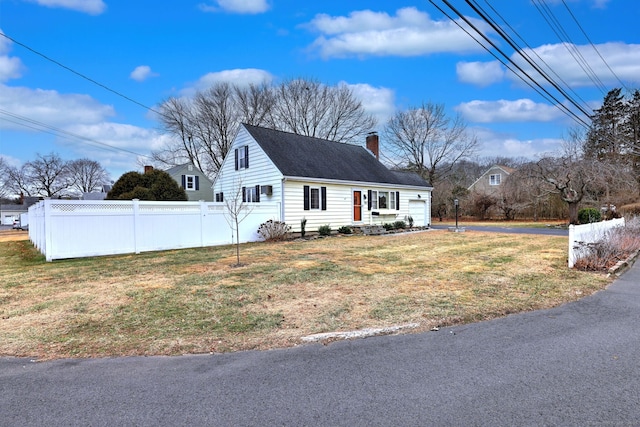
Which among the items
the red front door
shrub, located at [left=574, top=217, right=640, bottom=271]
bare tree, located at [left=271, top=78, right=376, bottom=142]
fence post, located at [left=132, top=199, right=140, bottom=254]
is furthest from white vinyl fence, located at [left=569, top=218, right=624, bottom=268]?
bare tree, located at [left=271, top=78, right=376, bottom=142]

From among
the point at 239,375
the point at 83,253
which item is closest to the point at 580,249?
the point at 239,375

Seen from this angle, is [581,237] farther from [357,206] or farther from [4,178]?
[4,178]

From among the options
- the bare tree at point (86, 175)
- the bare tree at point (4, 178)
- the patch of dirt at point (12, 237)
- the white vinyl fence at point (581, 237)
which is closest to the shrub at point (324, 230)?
the white vinyl fence at point (581, 237)

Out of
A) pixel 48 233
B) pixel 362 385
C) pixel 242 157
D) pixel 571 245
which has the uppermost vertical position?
pixel 242 157

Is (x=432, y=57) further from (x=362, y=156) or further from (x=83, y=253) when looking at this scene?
(x=83, y=253)

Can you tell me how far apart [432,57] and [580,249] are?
8.46m

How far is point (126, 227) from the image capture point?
11742 millimetres

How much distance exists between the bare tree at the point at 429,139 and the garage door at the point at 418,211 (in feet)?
43.2

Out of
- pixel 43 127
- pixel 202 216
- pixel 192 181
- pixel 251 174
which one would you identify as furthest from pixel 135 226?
pixel 192 181

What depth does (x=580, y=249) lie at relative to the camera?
8250mm

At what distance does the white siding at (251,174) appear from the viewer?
1661cm

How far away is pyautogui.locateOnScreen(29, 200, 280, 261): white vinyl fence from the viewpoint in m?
10.5

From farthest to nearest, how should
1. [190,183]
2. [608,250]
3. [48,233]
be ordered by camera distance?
[190,183] < [48,233] < [608,250]

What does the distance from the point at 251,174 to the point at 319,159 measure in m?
3.83
